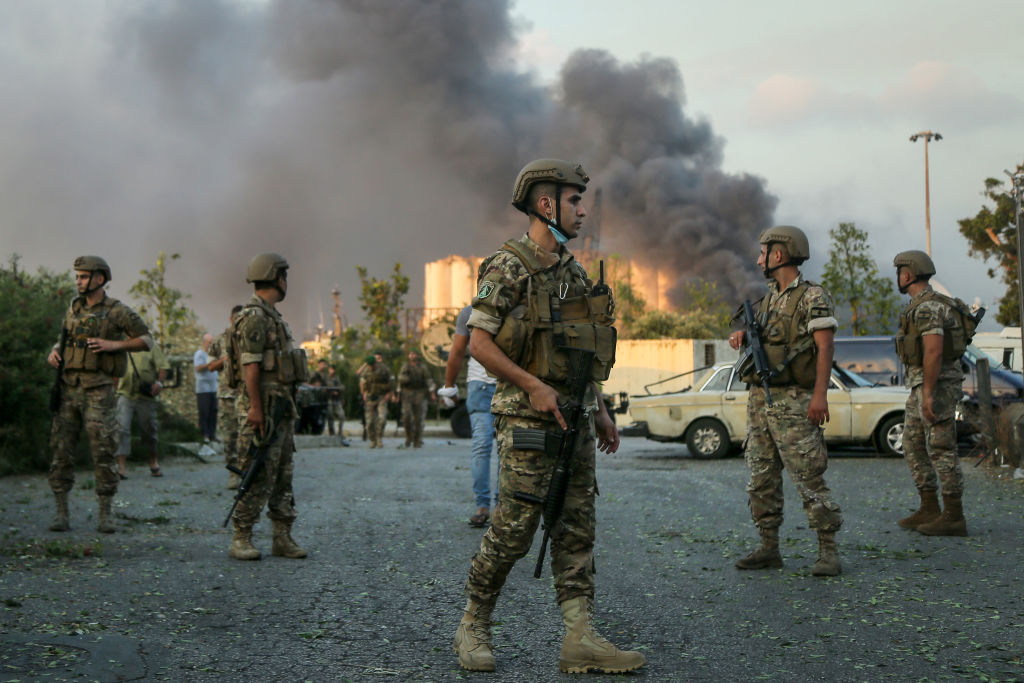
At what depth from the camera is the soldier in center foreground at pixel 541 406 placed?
383 cm

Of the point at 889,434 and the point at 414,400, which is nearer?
the point at 889,434

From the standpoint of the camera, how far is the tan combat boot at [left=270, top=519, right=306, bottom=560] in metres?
6.41

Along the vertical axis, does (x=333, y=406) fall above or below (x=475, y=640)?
above

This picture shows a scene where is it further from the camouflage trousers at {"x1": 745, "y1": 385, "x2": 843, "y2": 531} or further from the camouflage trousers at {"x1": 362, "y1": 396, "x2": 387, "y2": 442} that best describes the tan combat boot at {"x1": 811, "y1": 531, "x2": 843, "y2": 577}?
the camouflage trousers at {"x1": 362, "y1": 396, "x2": 387, "y2": 442}

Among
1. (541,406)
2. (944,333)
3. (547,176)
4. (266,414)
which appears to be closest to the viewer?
(541,406)

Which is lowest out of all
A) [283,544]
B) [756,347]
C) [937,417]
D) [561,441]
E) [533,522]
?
[283,544]

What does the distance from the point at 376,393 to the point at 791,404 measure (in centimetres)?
1358

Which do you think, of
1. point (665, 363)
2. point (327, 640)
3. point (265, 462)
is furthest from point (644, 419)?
point (665, 363)

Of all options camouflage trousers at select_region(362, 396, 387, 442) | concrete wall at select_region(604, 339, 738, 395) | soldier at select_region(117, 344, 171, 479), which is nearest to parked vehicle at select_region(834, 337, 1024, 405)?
camouflage trousers at select_region(362, 396, 387, 442)

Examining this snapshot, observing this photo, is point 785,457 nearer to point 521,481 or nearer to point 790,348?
point 790,348

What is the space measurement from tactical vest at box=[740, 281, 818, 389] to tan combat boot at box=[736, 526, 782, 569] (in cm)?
85

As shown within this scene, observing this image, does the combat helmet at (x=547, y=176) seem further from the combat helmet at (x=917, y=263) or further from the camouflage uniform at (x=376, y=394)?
the camouflage uniform at (x=376, y=394)

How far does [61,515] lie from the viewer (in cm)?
745

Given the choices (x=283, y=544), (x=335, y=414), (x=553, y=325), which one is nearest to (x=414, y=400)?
(x=335, y=414)
